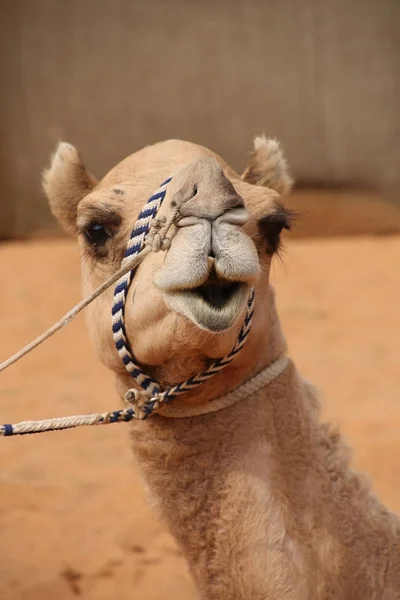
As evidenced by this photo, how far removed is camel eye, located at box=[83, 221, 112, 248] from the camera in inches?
92.8

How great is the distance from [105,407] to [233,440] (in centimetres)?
394

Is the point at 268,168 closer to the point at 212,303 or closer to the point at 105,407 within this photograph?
the point at 212,303

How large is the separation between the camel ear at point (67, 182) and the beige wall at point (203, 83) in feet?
23.0

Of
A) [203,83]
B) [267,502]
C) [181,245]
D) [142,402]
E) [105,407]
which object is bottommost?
[105,407]

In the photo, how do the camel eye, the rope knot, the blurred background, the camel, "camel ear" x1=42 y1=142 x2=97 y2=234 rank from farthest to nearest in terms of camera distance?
the blurred background → "camel ear" x1=42 y1=142 x2=97 y2=234 → the camel eye → the rope knot → the camel

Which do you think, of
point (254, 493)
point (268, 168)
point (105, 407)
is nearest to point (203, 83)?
point (105, 407)

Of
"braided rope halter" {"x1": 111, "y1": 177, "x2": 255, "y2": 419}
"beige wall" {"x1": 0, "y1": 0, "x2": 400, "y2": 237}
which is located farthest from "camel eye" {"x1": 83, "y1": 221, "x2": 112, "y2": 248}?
"beige wall" {"x1": 0, "y1": 0, "x2": 400, "y2": 237}

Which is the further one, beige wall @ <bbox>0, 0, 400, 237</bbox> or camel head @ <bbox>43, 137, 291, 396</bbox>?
beige wall @ <bbox>0, 0, 400, 237</bbox>

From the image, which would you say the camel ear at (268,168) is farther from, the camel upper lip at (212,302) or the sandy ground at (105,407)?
the camel upper lip at (212,302)

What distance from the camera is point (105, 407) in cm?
615

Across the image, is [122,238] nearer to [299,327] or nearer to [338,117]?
[299,327]

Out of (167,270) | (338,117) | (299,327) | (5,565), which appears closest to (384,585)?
(167,270)

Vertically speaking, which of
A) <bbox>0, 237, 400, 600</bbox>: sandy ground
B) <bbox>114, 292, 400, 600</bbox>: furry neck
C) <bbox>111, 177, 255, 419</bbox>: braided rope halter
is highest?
<bbox>111, 177, 255, 419</bbox>: braided rope halter

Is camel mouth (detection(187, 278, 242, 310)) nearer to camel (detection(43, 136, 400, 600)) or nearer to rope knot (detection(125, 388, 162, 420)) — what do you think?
camel (detection(43, 136, 400, 600))
